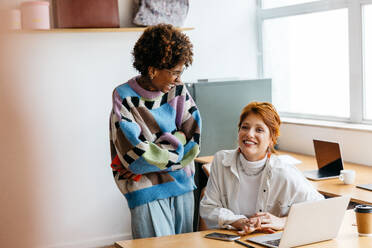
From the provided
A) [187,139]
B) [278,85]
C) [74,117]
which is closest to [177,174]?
[187,139]

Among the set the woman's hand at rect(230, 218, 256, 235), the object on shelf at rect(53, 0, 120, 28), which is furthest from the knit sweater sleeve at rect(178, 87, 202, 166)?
the object on shelf at rect(53, 0, 120, 28)

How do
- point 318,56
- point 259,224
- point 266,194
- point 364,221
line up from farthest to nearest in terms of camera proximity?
1. point 318,56
2. point 266,194
3. point 259,224
4. point 364,221

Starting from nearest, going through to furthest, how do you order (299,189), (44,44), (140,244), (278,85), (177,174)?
(140,244) → (299,189) → (177,174) → (44,44) → (278,85)

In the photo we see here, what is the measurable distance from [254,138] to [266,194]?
26 centimetres

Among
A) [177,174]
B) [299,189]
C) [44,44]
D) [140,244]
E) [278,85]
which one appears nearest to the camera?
[140,244]

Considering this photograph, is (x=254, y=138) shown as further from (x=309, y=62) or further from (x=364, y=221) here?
(x=309, y=62)

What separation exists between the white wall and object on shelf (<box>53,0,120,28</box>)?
0.49ft

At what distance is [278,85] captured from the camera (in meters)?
4.95

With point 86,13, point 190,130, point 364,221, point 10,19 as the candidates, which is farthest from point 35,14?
point 364,221

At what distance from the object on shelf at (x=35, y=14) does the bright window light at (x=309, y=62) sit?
197 centimetres

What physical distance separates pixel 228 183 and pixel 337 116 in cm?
190

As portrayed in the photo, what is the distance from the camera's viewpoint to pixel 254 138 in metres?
2.62

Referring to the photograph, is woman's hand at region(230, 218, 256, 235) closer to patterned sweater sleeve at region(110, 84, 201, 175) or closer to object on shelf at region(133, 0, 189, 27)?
patterned sweater sleeve at region(110, 84, 201, 175)

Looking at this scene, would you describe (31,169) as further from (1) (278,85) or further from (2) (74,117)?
(1) (278,85)
